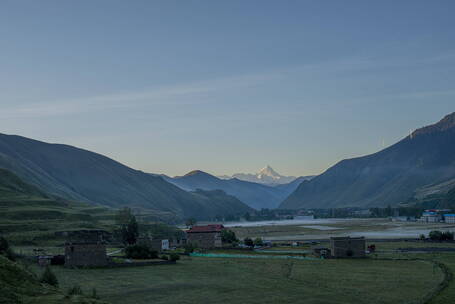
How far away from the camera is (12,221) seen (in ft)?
451

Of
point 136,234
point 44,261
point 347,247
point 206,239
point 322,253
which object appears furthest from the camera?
point 136,234

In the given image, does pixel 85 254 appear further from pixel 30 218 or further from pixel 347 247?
pixel 30 218

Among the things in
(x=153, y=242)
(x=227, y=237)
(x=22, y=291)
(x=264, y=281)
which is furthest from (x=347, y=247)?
(x=22, y=291)

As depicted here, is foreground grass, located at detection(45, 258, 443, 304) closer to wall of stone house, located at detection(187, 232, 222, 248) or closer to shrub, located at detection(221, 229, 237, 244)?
wall of stone house, located at detection(187, 232, 222, 248)

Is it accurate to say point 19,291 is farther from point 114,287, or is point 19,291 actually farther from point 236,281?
point 236,281

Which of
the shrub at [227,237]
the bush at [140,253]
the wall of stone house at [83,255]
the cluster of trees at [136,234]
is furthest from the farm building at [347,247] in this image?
the shrub at [227,237]

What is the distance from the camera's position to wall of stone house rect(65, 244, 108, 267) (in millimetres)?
74250

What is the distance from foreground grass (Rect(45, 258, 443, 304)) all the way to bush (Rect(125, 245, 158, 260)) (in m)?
6.43

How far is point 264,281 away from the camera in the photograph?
60.6 m

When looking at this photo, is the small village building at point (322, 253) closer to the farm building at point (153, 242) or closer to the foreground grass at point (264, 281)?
the foreground grass at point (264, 281)

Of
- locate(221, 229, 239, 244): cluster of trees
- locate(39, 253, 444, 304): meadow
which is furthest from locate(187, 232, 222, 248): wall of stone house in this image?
locate(39, 253, 444, 304): meadow

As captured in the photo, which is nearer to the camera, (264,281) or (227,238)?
(264,281)

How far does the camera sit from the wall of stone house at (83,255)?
2923 inches

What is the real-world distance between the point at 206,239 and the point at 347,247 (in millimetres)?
37058
